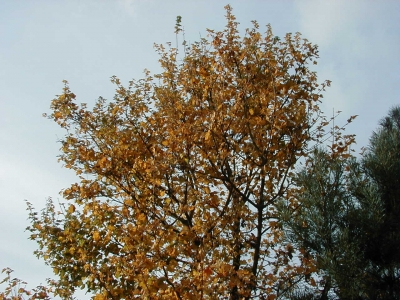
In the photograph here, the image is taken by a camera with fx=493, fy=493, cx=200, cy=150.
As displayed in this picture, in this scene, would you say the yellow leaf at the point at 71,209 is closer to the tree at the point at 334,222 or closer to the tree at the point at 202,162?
→ the tree at the point at 202,162

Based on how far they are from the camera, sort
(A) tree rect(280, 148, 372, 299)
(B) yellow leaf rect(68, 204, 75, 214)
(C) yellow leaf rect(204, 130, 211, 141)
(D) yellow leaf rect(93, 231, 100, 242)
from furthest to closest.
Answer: (B) yellow leaf rect(68, 204, 75, 214)
(D) yellow leaf rect(93, 231, 100, 242)
(C) yellow leaf rect(204, 130, 211, 141)
(A) tree rect(280, 148, 372, 299)

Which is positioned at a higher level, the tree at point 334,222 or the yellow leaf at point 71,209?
the yellow leaf at point 71,209

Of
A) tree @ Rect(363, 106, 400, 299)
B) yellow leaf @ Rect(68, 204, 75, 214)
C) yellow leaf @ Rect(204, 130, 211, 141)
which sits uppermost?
yellow leaf @ Rect(204, 130, 211, 141)

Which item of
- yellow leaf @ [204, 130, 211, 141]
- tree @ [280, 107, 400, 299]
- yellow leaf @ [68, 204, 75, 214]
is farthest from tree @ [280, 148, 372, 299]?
yellow leaf @ [68, 204, 75, 214]

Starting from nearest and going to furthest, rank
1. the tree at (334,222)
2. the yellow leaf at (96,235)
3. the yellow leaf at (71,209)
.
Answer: the tree at (334,222)
the yellow leaf at (96,235)
the yellow leaf at (71,209)

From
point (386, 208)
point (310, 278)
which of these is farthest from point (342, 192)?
point (310, 278)

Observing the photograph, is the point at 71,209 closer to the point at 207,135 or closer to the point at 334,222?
the point at 207,135

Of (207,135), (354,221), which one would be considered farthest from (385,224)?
(207,135)

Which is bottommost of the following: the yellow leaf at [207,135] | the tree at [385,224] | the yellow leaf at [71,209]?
the tree at [385,224]

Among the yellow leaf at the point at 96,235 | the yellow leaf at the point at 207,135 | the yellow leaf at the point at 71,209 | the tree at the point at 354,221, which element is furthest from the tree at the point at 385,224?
the yellow leaf at the point at 71,209

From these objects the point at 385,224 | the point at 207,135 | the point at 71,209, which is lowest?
the point at 385,224

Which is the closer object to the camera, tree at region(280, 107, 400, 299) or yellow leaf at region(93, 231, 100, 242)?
tree at region(280, 107, 400, 299)

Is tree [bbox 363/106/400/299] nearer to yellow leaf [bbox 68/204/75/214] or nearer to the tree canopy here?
the tree canopy

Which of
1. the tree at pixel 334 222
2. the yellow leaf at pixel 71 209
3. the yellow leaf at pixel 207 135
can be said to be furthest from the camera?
the yellow leaf at pixel 71 209
